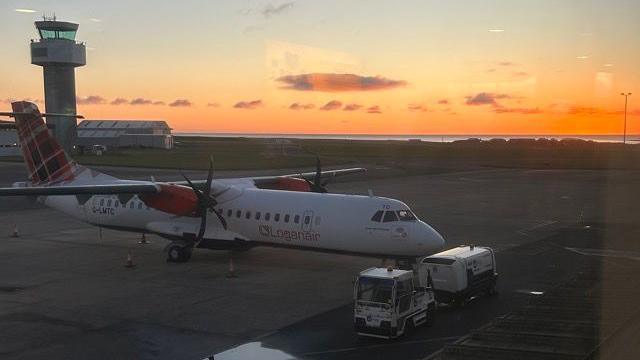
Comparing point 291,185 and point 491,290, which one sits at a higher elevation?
point 291,185

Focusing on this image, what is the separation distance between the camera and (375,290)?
14.8m

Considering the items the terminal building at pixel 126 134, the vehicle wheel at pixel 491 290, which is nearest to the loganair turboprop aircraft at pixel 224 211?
the vehicle wheel at pixel 491 290

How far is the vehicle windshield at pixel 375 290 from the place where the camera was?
47.7 ft

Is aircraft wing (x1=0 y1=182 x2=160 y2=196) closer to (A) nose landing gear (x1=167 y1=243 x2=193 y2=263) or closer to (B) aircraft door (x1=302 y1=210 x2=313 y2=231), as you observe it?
(A) nose landing gear (x1=167 y1=243 x2=193 y2=263)

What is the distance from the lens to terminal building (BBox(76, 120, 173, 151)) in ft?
429

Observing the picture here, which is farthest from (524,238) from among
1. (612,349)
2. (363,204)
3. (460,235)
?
(612,349)

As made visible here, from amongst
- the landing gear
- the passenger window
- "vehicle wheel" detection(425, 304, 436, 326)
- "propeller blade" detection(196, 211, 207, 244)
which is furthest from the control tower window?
"vehicle wheel" detection(425, 304, 436, 326)

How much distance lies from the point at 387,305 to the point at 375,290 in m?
0.60

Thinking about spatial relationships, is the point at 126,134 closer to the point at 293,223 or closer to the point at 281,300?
the point at 293,223

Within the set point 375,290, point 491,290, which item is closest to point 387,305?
point 375,290

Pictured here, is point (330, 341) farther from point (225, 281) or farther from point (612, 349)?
point (225, 281)

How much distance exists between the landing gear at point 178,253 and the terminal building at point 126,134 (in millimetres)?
108218

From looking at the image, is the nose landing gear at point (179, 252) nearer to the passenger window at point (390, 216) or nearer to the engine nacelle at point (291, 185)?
the engine nacelle at point (291, 185)

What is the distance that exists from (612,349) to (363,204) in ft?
35.3
